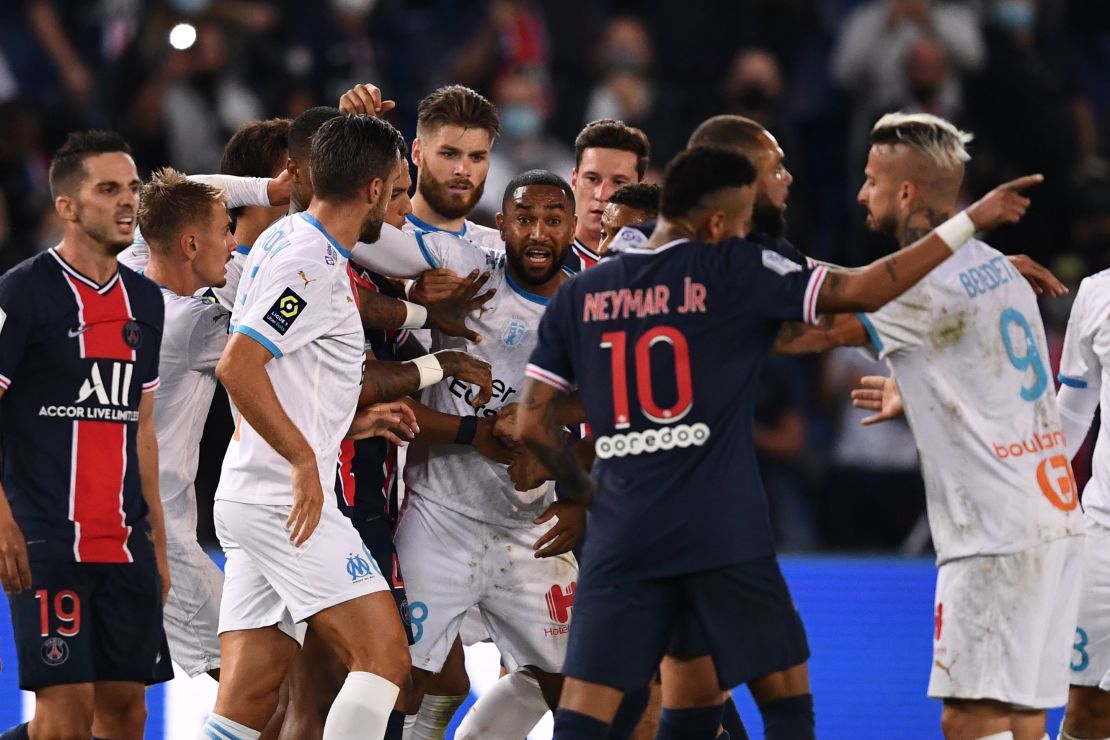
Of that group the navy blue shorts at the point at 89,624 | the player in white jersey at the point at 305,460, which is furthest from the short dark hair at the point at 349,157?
the navy blue shorts at the point at 89,624

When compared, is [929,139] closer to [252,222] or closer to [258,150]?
[252,222]

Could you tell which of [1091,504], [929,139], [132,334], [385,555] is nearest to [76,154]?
[132,334]

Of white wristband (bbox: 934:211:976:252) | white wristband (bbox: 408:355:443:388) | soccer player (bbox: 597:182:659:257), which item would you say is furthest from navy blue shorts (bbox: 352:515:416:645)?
white wristband (bbox: 934:211:976:252)

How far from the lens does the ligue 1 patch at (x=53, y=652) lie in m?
5.21

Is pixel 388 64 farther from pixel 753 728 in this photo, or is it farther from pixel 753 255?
pixel 753 255

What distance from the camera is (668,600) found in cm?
470

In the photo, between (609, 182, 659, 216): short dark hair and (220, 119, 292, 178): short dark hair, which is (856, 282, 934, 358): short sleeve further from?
(220, 119, 292, 178): short dark hair

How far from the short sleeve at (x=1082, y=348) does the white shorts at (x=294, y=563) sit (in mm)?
2550

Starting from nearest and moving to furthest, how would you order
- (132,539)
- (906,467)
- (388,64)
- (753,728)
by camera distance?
(132,539) → (753,728) → (906,467) → (388,64)

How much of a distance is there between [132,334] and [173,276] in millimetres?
749

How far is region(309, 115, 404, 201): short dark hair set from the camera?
5352 millimetres

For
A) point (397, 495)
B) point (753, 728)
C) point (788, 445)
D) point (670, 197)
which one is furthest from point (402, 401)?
point (788, 445)

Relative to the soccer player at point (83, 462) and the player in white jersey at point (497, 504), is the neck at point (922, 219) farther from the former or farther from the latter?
the soccer player at point (83, 462)

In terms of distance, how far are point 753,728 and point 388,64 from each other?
24.4ft
